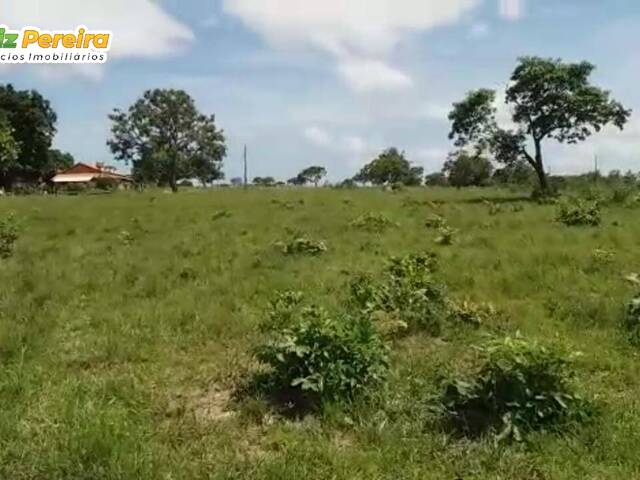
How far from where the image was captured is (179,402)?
5520 millimetres

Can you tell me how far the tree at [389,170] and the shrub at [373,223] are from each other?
5601 centimetres

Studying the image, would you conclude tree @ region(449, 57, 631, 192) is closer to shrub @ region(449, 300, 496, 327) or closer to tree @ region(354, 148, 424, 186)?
shrub @ region(449, 300, 496, 327)

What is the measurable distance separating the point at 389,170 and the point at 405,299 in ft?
219

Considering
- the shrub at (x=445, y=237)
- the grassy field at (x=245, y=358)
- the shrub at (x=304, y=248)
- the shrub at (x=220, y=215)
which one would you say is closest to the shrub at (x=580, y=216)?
the grassy field at (x=245, y=358)

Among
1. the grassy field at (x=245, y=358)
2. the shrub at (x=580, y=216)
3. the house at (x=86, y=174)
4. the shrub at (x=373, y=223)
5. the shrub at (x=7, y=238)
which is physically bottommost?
the grassy field at (x=245, y=358)

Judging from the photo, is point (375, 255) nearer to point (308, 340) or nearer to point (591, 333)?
point (591, 333)

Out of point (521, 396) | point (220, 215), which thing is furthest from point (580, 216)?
point (521, 396)

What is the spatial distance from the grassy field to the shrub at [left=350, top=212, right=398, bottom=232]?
1.56 m

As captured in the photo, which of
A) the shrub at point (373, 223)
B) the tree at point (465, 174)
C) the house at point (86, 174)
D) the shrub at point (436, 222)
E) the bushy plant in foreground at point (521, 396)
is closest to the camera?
the bushy plant in foreground at point (521, 396)

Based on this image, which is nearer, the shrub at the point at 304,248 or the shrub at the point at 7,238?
the shrub at the point at 304,248

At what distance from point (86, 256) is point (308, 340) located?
907cm

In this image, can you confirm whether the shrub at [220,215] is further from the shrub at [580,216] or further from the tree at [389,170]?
the tree at [389,170]

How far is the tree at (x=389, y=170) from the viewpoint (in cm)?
7381

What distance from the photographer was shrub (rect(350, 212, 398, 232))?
53.8 feet
